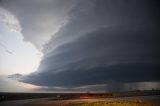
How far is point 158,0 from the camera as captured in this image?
2491 cm

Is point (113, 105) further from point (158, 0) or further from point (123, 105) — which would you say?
point (158, 0)

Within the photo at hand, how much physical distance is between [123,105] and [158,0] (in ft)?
37.2

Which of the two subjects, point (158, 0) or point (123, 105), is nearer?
point (123, 105)

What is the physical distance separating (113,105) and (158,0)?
11.7 meters

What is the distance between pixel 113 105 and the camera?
2256 cm

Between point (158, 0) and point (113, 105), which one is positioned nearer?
point (113, 105)

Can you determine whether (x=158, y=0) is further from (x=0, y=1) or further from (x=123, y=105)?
(x=0, y=1)

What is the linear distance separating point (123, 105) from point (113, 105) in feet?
3.06

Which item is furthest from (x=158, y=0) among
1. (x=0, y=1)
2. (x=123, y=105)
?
(x=0, y=1)

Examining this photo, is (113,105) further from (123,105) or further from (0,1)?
(0,1)

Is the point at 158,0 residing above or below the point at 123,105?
above

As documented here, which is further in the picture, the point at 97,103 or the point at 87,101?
the point at 87,101

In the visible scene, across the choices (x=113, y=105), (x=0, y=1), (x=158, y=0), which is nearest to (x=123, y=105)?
(x=113, y=105)

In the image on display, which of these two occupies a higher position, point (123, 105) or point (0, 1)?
point (0, 1)
